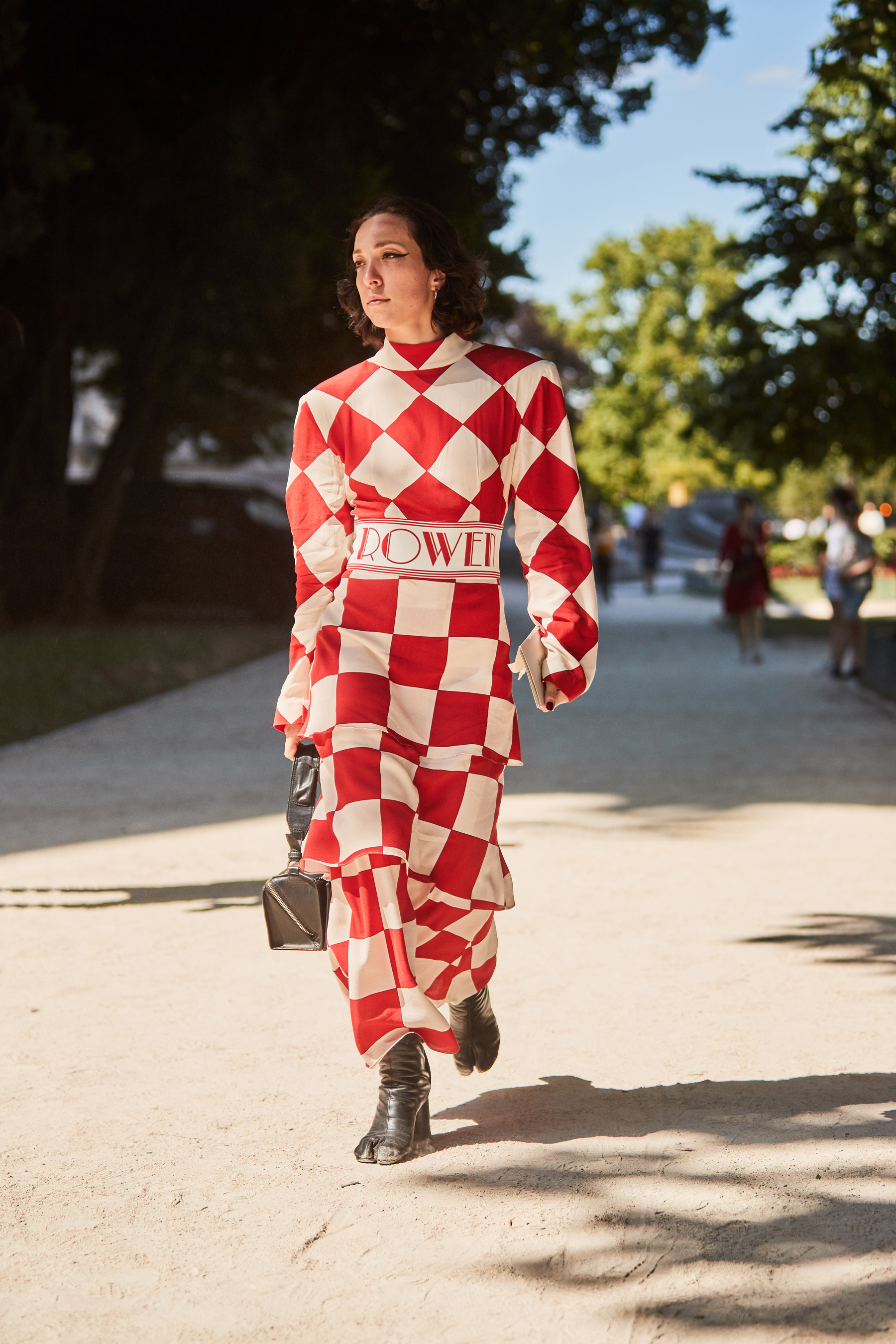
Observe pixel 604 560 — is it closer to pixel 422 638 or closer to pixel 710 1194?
pixel 422 638

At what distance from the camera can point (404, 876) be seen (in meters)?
3.50

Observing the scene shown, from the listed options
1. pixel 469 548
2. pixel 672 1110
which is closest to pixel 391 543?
pixel 469 548

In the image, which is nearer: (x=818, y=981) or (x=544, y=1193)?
(x=544, y=1193)

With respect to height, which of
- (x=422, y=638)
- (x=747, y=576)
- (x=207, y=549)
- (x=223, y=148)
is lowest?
(x=422, y=638)

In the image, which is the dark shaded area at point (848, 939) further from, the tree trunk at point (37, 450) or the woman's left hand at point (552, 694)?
the tree trunk at point (37, 450)

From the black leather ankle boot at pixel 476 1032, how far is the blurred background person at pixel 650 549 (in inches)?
1290

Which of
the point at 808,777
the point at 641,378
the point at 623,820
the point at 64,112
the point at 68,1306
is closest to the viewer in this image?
the point at 68,1306

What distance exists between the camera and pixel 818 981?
4977mm

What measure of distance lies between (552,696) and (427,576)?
1.29 ft

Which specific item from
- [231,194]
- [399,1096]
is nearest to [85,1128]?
[399,1096]

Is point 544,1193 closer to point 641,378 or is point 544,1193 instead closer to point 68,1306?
point 68,1306

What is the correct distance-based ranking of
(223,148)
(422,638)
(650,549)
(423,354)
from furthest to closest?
(650,549) < (223,148) < (423,354) < (422,638)

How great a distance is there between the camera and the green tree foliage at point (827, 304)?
1457cm

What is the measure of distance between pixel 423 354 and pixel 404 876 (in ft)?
3.98
